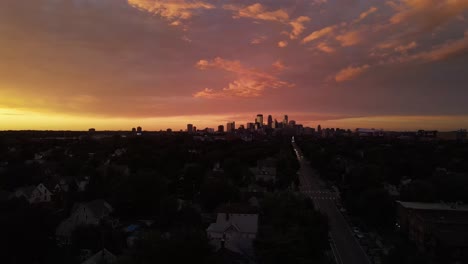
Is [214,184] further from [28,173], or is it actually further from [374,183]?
[28,173]

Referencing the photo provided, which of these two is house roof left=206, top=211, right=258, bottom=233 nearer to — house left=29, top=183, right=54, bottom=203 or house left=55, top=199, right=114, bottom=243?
house left=55, top=199, right=114, bottom=243

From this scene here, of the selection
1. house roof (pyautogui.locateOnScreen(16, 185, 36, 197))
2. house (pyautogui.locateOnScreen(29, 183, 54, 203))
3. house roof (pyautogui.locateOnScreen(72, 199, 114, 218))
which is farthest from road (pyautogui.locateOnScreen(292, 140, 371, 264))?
house roof (pyautogui.locateOnScreen(16, 185, 36, 197))

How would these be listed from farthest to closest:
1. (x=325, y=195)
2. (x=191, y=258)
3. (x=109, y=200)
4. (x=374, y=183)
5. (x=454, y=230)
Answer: (x=325, y=195)
(x=374, y=183)
(x=109, y=200)
(x=454, y=230)
(x=191, y=258)

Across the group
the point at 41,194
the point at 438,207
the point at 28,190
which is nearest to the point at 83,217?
the point at 28,190

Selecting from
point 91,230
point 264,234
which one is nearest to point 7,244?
point 91,230

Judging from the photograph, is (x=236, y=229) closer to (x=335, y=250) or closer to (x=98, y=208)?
(x=335, y=250)
